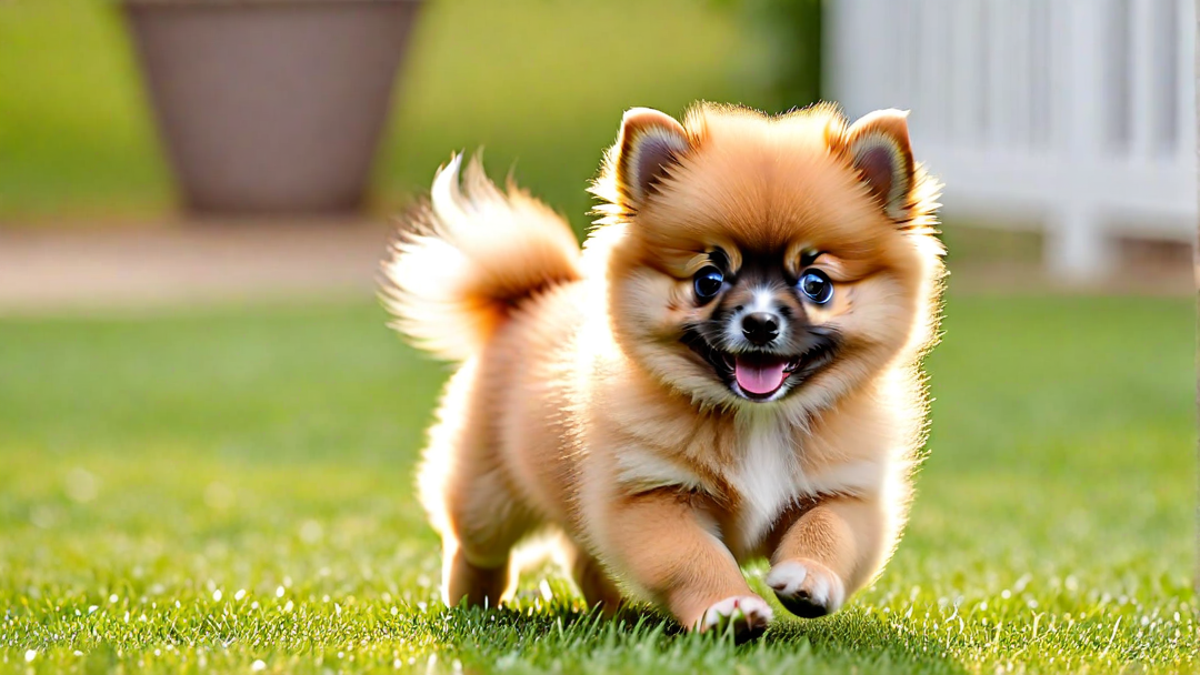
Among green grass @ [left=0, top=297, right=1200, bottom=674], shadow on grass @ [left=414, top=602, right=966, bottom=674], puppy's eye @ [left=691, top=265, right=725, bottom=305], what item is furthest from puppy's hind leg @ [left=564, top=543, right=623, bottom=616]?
puppy's eye @ [left=691, top=265, right=725, bottom=305]

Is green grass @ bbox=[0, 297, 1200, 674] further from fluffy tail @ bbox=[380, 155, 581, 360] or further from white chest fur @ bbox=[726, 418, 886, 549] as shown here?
fluffy tail @ bbox=[380, 155, 581, 360]

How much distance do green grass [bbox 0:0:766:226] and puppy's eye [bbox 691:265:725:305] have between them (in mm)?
9997

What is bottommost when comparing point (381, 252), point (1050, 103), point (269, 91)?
point (381, 252)

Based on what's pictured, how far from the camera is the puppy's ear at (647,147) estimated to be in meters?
2.87

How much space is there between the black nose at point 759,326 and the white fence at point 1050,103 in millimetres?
7647

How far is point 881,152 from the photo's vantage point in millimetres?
2877

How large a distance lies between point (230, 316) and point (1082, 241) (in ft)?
19.4

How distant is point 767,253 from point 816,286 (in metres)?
0.12

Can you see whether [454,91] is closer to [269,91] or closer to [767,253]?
[269,91]

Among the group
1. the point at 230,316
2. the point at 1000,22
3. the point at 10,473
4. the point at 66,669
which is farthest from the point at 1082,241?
the point at 66,669

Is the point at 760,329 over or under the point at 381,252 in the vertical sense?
under

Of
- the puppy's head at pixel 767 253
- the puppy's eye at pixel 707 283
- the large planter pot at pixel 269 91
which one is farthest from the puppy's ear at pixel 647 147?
the large planter pot at pixel 269 91

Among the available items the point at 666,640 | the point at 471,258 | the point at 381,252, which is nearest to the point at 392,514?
the point at 471,258

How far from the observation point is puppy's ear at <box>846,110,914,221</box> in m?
2.87
